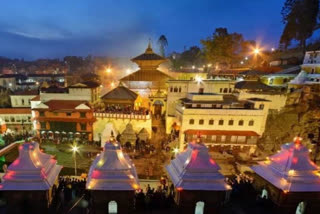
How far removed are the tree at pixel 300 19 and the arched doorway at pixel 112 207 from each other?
148 ft

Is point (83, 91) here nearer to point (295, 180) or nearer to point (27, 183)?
point (27, 183)

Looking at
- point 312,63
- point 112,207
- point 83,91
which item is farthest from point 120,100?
point 312,63

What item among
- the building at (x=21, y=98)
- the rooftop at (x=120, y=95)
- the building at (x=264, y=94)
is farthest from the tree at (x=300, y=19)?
the building at (x=21, y=98)

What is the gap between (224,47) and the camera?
43.3 meters

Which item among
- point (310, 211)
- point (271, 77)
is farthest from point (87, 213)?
point (271, 77)

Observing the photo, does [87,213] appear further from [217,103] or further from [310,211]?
[217,103]

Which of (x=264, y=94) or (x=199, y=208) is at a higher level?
(x=264, y=94)

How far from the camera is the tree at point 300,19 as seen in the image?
3400cm

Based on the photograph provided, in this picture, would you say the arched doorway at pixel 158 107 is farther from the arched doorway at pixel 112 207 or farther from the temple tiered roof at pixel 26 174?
the temple tiered roof at pixel 26 174

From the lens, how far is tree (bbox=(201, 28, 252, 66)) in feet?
142

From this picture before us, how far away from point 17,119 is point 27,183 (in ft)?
91.7

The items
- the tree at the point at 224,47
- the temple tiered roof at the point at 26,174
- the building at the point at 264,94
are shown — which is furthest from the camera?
the tree at the point at 224,47

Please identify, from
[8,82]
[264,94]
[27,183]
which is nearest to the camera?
[27,183]

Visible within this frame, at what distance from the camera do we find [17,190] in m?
8.66
